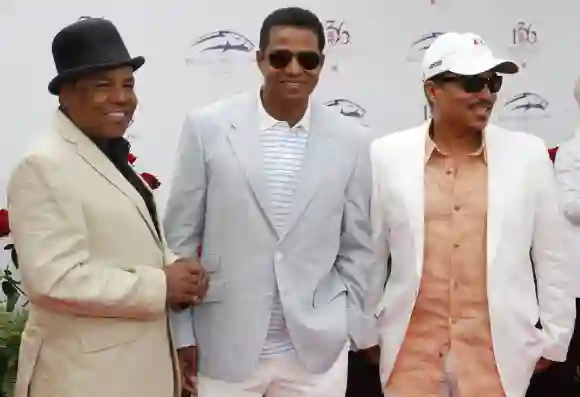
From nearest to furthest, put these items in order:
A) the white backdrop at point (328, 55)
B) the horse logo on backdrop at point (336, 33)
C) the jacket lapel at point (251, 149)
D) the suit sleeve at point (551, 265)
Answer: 1. the jacket lapel at point (251, 149)
2. the suit sleeve at point (551, 265)
3. the white backdrop at point (328, 55)
4. the horse logo on backdrop at point (336, 33)

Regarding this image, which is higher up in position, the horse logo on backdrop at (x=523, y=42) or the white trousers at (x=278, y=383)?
the horse logo on backdrop at (x=523, y=42)

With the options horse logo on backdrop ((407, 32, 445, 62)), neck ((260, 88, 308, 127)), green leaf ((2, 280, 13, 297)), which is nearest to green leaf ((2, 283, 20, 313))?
green leaf ((2, 280, 13, 297))

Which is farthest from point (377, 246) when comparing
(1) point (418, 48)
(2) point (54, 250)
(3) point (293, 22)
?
(1) point (418, 48)

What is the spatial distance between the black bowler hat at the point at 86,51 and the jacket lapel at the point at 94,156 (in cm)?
11

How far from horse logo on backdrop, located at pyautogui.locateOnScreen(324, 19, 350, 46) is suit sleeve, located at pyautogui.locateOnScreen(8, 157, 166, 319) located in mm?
2269

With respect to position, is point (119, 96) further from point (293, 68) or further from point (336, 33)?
point (336, 33)

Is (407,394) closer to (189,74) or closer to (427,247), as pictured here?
(427,247)

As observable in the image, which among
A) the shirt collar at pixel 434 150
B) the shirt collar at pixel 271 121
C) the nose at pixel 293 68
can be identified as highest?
the nose at pixel 293 68

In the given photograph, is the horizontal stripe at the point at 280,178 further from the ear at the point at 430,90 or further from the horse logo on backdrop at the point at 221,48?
the horse logo on backdrop at the point at 221,48

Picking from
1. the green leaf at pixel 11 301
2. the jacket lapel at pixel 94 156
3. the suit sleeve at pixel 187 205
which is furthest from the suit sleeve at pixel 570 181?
the green leaf at pixel 11 301

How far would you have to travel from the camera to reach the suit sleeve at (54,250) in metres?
1.88

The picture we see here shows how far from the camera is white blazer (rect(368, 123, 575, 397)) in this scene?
95.1 inches

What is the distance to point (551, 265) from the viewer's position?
252 centimetres

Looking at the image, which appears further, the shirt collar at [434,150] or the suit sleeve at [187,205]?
the shirt collar at [434,150]
